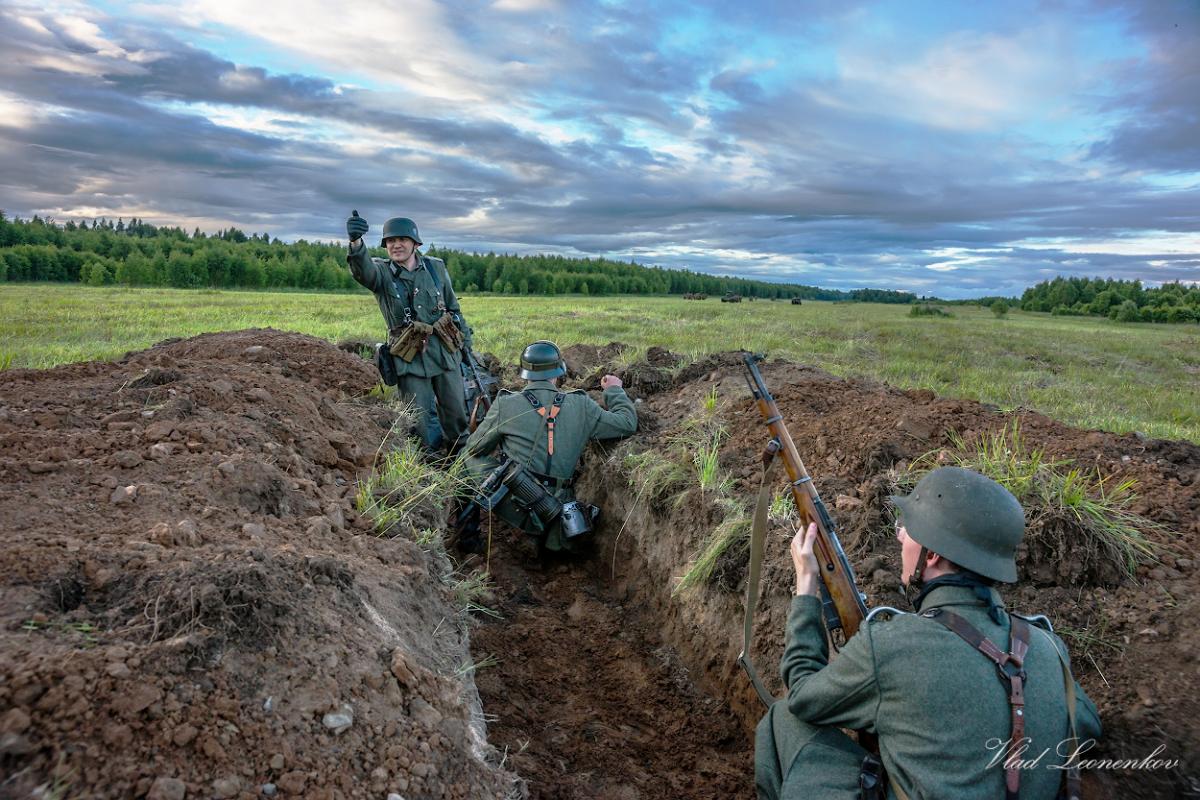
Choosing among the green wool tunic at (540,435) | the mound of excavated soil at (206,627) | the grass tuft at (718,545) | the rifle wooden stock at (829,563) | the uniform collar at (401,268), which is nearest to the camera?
the mound of excavated soil at (206,627)

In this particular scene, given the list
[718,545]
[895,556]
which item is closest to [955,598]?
[895,556]

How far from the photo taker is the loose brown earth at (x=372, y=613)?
82.1 inches

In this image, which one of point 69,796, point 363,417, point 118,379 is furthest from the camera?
point 363,417

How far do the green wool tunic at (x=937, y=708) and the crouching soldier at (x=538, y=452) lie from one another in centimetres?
339

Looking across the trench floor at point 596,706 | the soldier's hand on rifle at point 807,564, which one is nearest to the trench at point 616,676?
the trench floor at point 596,706

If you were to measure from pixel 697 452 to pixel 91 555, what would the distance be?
13.0 ft

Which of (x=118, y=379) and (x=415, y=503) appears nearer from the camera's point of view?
(x=415, y=503)

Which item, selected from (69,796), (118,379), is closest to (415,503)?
(118,379)

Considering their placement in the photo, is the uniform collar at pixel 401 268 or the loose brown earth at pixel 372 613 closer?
the loose brown earth at pixel 372 613

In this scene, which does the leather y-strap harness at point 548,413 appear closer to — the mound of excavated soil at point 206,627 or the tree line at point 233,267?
the mound of excavated soil at point 206,627

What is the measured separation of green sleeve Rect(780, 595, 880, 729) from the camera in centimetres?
238

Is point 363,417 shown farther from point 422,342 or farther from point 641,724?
point 641,724

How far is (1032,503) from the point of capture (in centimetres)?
364

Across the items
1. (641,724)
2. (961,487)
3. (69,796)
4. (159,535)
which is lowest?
(641,724)
